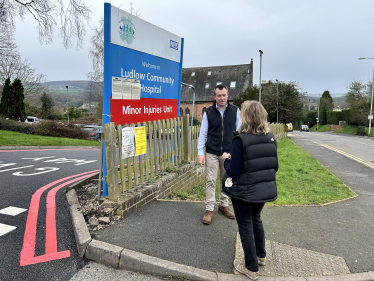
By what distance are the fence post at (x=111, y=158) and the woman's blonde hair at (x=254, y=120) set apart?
204 cm

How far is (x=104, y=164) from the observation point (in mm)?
4332

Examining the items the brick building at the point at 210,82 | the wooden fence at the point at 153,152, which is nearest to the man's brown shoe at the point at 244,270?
the wooden fence at the point at 153,152

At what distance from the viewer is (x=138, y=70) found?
16.3 ft

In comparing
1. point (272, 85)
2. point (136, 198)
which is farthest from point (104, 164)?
point (272, 85)

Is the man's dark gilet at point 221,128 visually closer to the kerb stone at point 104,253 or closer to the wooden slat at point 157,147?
the wooden slat at point 157,147

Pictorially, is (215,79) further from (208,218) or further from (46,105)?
(208,218)

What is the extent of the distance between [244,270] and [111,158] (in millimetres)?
2341

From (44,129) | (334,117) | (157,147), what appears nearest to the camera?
(157,147)

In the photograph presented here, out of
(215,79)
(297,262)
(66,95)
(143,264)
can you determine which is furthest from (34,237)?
(66,95)

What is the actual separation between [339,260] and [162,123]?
3.64 m

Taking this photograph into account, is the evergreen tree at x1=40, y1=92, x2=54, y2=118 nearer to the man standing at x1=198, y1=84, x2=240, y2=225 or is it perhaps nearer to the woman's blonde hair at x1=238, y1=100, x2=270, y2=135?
the man standing at x1=198, y1=84, x2=240, y2=225

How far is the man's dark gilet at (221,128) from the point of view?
4.08 meters

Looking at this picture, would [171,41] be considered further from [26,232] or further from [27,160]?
[27,160]

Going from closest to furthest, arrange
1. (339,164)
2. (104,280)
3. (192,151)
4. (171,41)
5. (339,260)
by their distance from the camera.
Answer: (104,280)
(339,260)
(171,41)
(192,151)
(339,164)
